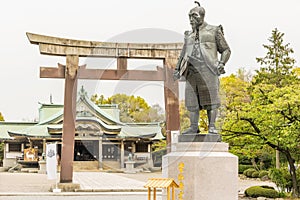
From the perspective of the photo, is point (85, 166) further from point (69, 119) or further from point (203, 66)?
point (203, 66)

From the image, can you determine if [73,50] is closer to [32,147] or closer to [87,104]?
[87,104]

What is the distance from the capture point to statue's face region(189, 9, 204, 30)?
7008 millimetres

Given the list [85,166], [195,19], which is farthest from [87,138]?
[195,19]

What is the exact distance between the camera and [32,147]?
35.6 meters

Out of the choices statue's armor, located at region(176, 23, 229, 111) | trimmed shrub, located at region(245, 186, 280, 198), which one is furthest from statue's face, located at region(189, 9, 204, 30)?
trimmed shrub, located at region(245, 186, 280, 198)

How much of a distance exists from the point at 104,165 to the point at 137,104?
28495 mm

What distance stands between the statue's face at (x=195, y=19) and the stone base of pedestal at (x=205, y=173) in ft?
6.23

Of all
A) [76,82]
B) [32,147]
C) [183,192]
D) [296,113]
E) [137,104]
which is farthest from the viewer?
[32,147]

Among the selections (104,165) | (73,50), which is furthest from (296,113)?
(104,165)

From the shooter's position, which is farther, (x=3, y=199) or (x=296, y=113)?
(x=3, y=199)

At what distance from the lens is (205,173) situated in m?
6.51

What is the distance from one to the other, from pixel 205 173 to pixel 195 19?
2.42 metres

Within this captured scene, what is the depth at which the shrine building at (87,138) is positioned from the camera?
33312 mm

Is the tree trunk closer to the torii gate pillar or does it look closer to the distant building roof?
the torii gate pillar
